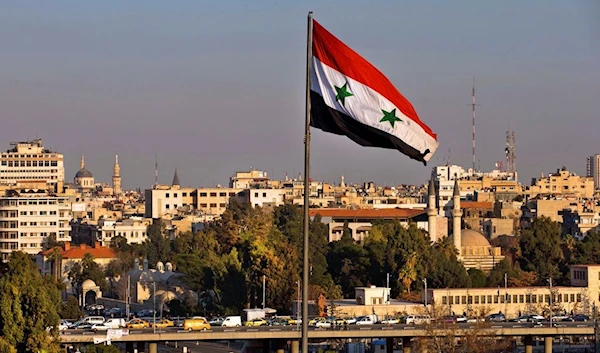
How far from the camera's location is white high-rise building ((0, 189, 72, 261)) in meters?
112

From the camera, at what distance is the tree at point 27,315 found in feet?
169

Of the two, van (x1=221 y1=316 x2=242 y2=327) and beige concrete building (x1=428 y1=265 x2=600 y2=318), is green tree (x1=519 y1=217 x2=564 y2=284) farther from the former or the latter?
van (x1=221 y1=316 x2=242 y2=327)

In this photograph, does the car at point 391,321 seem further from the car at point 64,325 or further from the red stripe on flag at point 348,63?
the red stripe on flag at point 348,63

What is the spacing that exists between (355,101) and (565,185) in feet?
488

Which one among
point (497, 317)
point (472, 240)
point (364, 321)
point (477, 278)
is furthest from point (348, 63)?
point (472, 240)

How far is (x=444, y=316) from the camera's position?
66.3 m

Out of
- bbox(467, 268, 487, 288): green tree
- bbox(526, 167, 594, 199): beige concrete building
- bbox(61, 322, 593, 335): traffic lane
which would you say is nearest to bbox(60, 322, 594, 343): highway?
bbox(61, 322, 593, 335): traffic lane

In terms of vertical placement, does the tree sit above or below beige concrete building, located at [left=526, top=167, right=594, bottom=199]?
below

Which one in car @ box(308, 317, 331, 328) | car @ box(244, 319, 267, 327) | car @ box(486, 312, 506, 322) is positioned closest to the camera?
car @ box(308, 317, 331, 328)

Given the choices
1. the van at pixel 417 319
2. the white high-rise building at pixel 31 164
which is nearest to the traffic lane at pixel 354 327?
the van at pixel 417 319

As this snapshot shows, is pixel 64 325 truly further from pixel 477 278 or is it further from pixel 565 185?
pixel 565 185

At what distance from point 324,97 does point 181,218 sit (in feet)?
360

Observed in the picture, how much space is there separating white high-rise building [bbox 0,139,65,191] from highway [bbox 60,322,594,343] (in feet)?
354

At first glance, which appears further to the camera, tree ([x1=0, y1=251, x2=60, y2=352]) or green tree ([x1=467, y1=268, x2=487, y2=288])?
green tree ([x1=467, y1=268, x2=487, y2=288])
